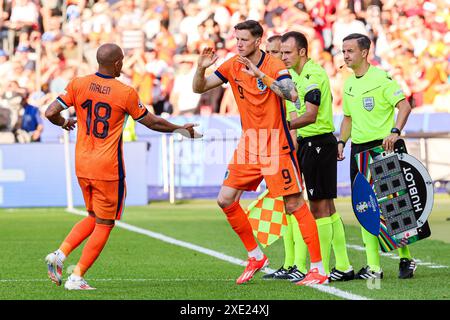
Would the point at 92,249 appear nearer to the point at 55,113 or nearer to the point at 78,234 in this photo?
the point at 78,234

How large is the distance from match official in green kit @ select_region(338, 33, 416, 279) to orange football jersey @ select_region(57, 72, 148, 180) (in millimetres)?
2003

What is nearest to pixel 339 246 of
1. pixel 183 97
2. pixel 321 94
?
pixel 321 94

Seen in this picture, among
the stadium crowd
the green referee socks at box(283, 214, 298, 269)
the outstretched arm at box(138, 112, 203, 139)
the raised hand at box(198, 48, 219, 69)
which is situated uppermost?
the stadium crowd

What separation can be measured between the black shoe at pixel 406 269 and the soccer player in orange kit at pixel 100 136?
7.31 ft

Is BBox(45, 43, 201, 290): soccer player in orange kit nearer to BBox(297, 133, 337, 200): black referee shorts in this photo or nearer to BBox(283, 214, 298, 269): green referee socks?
BBox(297, 133, 337, 200): black referee shorts

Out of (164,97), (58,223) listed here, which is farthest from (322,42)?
(58,223)

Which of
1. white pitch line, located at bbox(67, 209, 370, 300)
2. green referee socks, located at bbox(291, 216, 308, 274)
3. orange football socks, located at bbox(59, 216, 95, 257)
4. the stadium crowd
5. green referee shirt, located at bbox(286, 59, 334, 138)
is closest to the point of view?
white pitch line, located at bbox(67, 209, 370, 300)

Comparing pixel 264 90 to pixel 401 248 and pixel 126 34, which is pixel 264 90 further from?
pixel 126 34

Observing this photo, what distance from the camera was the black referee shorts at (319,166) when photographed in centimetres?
962

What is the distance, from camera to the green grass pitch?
847 cm

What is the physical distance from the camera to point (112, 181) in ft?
29.1

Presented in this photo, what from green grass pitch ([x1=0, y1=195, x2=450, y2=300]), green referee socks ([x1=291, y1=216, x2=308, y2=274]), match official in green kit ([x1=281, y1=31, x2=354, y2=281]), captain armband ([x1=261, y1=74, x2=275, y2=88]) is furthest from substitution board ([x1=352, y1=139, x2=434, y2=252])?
captain armband ([x1=261, y1=74, x2=275, y2=88])

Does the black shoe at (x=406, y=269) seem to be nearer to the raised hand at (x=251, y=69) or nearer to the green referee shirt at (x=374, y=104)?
the green referee shirt at (x=374, y=104)

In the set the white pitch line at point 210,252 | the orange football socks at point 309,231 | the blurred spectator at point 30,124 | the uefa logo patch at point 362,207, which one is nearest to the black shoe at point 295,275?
the orange football socks at point 309,231
